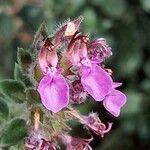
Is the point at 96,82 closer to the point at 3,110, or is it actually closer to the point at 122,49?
the point at 3,110

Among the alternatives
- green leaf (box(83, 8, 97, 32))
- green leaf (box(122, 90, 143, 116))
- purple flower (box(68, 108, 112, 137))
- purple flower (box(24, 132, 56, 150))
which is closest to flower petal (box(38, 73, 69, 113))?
purple flower (box(24, 132, 56, 150))

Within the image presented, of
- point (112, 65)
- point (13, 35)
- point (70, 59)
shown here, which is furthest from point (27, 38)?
point (70, 59)

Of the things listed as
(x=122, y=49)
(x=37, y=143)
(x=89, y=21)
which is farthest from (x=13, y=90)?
(x=122, y=49)

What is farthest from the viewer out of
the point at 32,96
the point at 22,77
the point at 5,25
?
the point at 5,25

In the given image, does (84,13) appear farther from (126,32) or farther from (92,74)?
(92,74)

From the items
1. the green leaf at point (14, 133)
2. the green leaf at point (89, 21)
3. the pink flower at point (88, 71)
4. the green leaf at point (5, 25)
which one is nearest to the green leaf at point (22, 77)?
the green leaf at point (14, 133)
